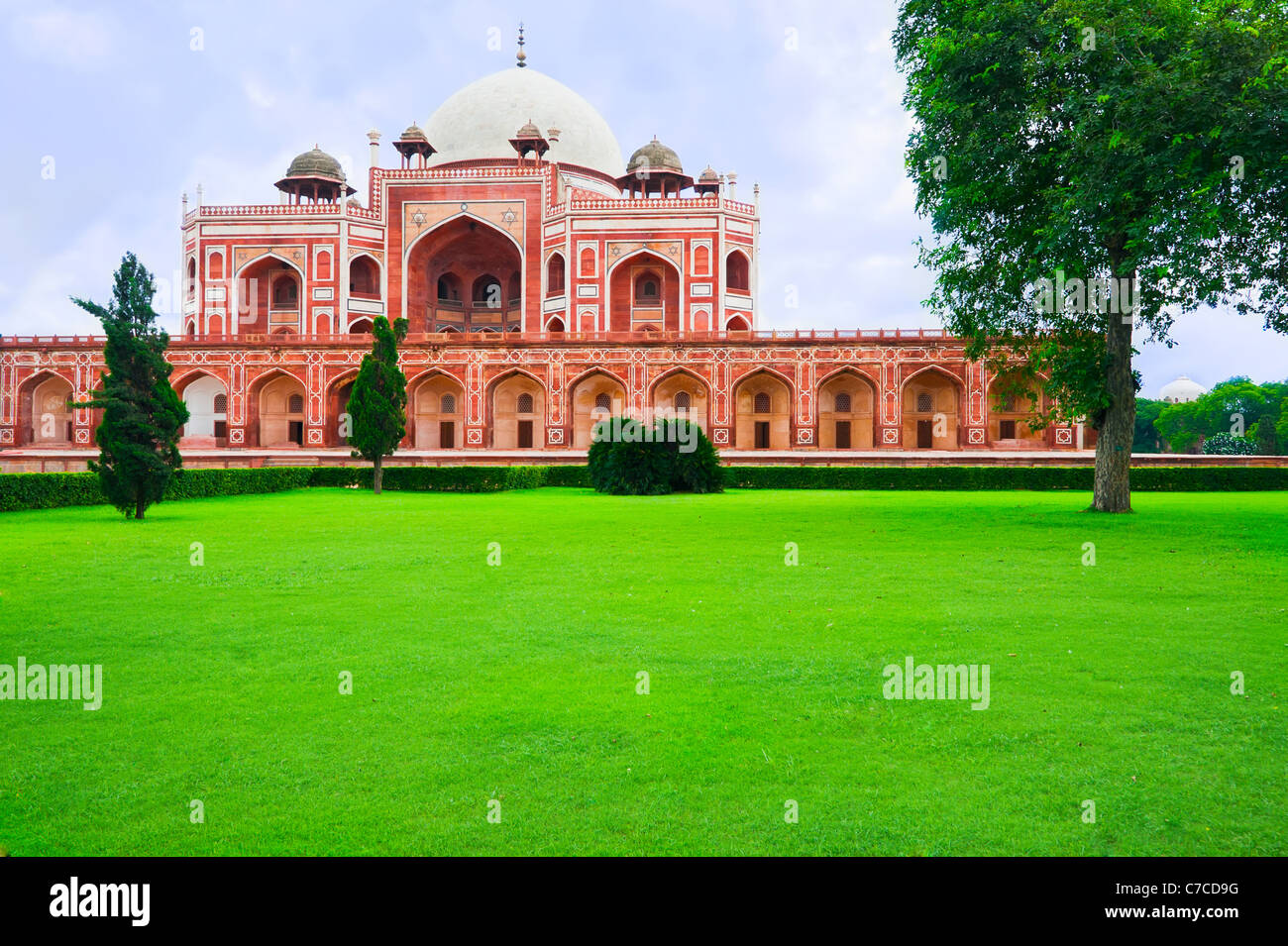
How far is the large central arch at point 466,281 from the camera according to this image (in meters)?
43.3

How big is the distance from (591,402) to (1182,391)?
50.6m

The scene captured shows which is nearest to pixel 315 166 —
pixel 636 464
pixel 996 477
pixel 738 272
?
pixel 738 272

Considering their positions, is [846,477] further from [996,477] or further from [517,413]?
[517,413]

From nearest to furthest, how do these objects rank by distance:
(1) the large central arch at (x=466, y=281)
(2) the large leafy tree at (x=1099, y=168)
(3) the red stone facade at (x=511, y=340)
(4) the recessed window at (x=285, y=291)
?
(2) the large leafy tree at (x=1099, y=168), (3) the red stone facade at (x=511, y=340), (1) the large central arch at (x=466, y=281), (4) the recessed window at (x=285, y=291)

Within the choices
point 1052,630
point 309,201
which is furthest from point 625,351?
point 1052,630

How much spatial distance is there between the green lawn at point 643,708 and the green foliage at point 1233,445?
42794mm

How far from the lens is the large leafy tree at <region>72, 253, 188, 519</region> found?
14164 millimetres

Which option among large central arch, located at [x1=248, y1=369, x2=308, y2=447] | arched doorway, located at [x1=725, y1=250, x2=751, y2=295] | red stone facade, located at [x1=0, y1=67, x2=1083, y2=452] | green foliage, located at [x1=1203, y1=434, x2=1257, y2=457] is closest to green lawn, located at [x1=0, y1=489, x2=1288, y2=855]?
red stone facade, located at [x1=0, y1=67, x2=1083, y2=452]

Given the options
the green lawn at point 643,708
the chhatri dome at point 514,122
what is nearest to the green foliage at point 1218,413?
the chhatri dome at point 514,122

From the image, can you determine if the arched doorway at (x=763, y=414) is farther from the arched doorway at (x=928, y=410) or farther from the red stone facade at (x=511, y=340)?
the arched doorway at (x=928, y=410)

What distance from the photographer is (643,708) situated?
14.0 ft

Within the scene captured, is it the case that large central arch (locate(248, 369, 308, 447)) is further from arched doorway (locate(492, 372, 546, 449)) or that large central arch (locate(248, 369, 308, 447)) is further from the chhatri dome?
the chhatri dome

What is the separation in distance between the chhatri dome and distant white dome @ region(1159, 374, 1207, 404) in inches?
1752
